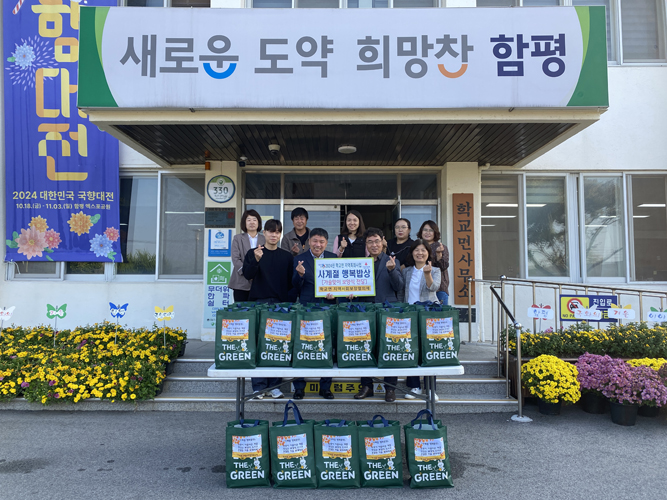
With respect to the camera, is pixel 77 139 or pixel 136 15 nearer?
pixel 136 15

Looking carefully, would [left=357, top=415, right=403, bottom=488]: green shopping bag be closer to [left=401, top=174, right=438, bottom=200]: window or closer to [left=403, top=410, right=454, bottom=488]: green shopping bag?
[left=403, top=410, right=454, bottom=488]: green shopping bag

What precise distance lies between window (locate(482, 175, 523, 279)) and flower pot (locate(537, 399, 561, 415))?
3.14 metres

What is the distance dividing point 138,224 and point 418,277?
564cm

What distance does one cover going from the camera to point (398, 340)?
3.16m

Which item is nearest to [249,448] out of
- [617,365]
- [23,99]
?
[617,365]

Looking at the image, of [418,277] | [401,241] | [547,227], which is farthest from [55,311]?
[547,227]

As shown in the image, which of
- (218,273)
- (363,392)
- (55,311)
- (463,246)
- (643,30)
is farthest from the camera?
(643,30)

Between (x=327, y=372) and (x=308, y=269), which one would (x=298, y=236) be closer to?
(x=308, y=269)

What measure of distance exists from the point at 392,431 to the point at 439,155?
502 cm

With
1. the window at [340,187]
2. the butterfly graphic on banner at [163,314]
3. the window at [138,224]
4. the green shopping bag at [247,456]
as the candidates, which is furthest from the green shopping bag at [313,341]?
the window at [138,224]

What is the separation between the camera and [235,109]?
5227mm

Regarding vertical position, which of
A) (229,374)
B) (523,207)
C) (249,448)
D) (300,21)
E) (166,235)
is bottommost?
(249,448)

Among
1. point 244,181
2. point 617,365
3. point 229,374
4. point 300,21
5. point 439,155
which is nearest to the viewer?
point 229,374

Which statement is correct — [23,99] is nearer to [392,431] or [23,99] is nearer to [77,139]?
[77,139]
